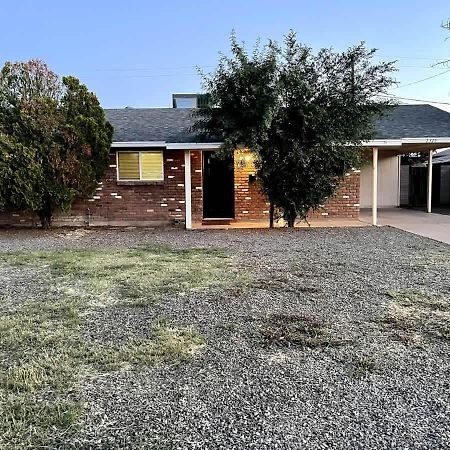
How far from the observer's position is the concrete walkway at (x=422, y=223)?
10.0 metres

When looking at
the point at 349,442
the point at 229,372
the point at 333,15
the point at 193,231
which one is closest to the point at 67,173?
the point at 193,231

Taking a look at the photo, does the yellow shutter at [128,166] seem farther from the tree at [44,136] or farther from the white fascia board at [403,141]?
the white fascia board at [403,141]

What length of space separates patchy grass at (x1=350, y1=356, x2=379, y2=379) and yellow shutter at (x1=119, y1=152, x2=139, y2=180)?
993 centimetres

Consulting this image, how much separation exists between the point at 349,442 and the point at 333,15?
1712cm

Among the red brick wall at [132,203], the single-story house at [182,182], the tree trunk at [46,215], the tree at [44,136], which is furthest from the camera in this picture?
the red brick wall at [132,203]

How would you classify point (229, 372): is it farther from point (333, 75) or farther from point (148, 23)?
point (148, 23)

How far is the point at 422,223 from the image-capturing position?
12.1m

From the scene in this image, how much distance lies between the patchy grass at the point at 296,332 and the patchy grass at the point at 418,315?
0.65 metres

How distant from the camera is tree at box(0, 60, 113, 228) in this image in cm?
1038

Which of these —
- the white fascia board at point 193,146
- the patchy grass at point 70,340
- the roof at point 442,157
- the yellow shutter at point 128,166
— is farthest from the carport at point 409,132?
the patchy grass at point 70,340

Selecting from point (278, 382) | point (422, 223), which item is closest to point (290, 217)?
point (422, 223)

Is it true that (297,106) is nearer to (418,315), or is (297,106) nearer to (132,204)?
(132,204)

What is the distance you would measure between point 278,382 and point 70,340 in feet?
6.06

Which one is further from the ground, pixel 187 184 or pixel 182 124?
pixel 182 124
